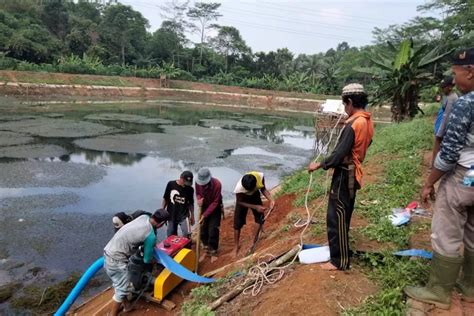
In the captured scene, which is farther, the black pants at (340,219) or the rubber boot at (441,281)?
the black pants at (340,219)

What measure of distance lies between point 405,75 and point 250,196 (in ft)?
32.8

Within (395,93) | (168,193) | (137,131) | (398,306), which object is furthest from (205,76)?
(398,306)

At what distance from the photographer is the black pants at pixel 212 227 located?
18.7ft

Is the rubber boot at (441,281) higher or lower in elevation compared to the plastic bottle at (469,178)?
lower

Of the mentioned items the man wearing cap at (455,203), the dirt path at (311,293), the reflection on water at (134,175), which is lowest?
the reflection on water at (134,175)

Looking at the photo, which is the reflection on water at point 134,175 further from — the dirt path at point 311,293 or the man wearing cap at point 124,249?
the dirt path at point 311,293

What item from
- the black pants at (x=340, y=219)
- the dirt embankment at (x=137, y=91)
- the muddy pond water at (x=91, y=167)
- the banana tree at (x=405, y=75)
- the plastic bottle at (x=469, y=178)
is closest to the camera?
the plastic bottle at (x=469, y=178)

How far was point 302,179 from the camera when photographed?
9219mm

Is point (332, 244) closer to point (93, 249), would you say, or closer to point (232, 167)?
point (93, 249)

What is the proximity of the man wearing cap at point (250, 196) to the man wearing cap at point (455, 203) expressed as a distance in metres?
2.59

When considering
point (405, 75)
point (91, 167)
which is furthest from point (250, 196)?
point (405, 75)

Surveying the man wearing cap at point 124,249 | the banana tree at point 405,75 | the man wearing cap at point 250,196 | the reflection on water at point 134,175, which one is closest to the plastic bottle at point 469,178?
the man wearing cap at point 250,196

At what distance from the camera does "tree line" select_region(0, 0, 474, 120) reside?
34.2 meters

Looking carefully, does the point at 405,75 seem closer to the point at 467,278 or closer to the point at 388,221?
the point at 388,221
